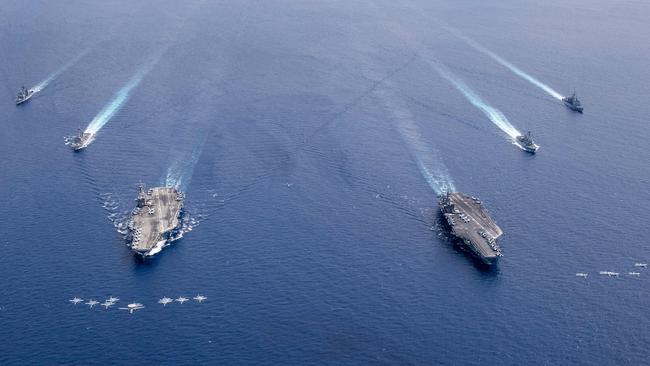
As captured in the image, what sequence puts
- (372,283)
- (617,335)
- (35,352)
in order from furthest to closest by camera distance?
(372,283) < (617,335) < (35,352)

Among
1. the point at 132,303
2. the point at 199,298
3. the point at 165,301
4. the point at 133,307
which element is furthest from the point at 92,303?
the point at 199,298

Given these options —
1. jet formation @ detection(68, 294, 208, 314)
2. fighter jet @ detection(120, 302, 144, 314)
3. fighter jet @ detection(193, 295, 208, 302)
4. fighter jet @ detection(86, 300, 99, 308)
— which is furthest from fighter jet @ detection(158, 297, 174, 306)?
fighter jet @ detection(86, 300, 99, 308)

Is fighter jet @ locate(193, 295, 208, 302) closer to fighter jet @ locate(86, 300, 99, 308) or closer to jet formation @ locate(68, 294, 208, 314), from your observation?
jet formation @ locate(68, 294, 208, 314)

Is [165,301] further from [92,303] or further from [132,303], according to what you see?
[92,303]

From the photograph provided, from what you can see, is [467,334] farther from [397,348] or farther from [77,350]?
[77,350]

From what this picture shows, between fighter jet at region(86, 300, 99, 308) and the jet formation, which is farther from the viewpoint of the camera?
fighter jet at region(86, 300, 99, 308)

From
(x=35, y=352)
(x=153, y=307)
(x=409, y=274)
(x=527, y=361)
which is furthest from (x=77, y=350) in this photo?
(x=527, y=361)

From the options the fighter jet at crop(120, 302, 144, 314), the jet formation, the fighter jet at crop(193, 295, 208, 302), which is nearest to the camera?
the fighter jet at crop(120, 302, 144, 314)

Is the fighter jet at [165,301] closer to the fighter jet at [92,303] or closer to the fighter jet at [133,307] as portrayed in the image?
the fighter jet at [133,307]

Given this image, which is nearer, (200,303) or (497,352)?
(497,352)

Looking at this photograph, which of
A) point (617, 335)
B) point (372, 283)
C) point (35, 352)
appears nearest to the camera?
point (35, 352)

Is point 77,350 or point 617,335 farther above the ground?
point 617,335
